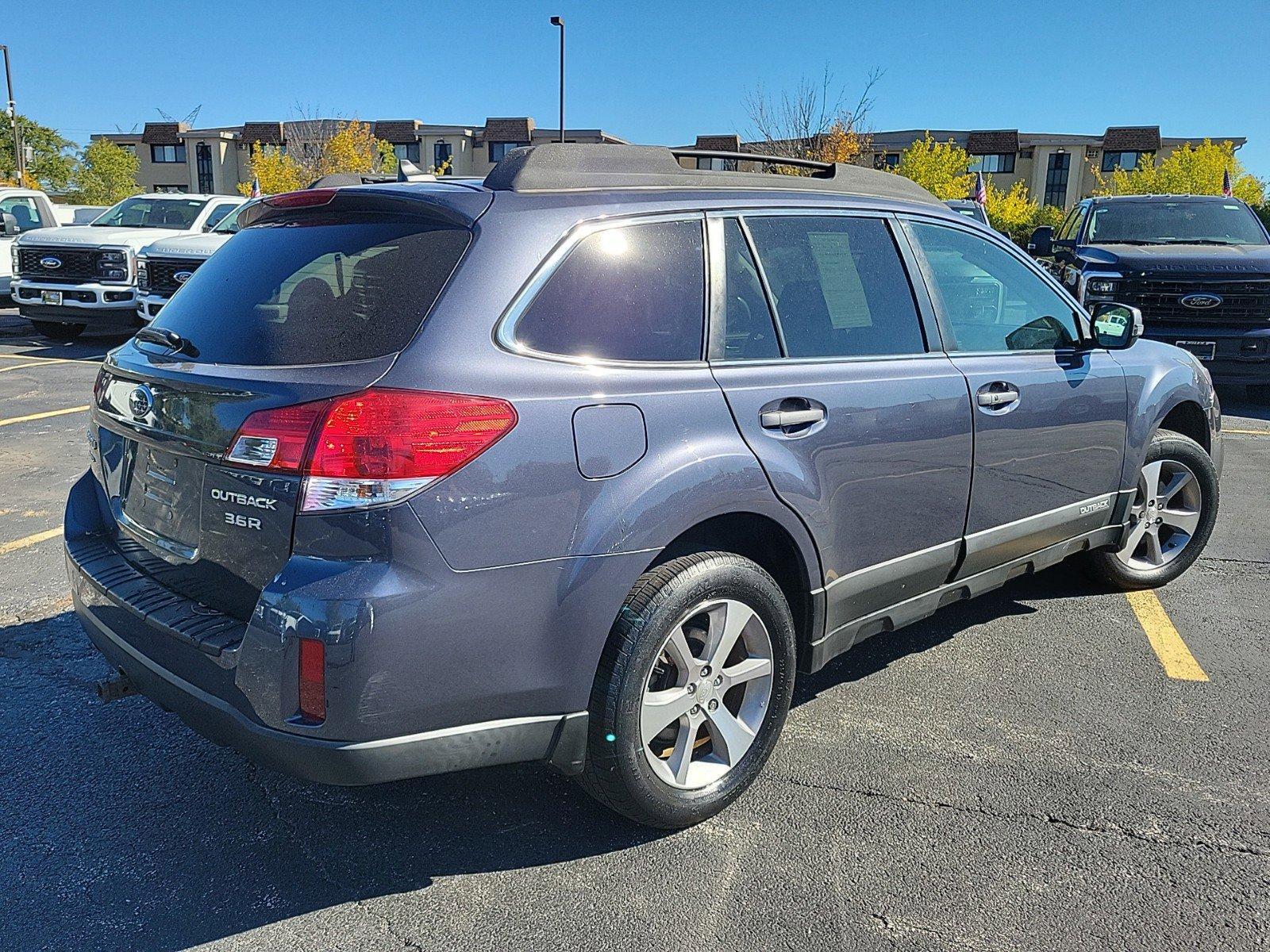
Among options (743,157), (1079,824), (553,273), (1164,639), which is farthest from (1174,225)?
(553,273)

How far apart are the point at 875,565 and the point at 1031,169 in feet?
237

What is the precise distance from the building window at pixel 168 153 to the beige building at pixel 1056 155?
52.1 metres

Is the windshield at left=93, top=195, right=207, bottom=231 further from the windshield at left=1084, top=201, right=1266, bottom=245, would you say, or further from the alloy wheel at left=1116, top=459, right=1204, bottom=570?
the alloy wheel at left=1116, top=459, right=1204, bottom=570

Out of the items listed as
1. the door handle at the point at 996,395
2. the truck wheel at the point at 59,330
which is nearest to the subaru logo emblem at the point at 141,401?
the door handle at the point at 996,395

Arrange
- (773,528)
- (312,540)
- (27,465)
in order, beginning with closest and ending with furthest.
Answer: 1. (312,540)
2. (773,528)
3. (27,465)

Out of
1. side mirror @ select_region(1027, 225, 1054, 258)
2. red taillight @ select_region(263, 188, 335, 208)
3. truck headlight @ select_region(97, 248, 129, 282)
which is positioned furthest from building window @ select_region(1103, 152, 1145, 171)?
red taillight @ select_region(263, 188, 335, 208)

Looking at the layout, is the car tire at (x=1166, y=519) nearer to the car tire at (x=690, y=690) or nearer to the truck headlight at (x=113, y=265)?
the car tire at (x=690, y=690)

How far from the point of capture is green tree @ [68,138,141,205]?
168ft

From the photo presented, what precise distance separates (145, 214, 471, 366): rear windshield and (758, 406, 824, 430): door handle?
961 millimetres

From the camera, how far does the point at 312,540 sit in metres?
2.33

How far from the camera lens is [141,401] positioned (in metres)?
2.81

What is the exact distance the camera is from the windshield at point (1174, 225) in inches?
443

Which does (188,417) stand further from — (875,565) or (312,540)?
(875,565)

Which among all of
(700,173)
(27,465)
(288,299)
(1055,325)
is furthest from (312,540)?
(27,465)
